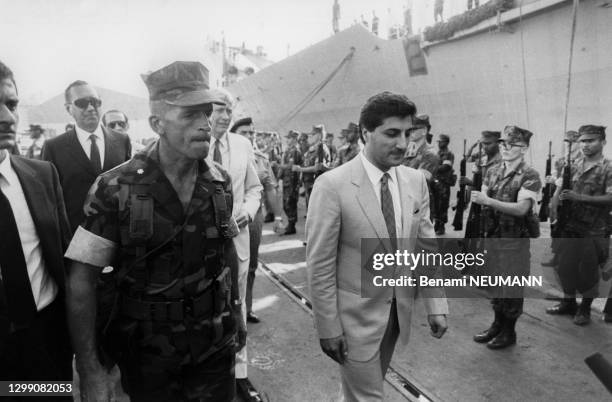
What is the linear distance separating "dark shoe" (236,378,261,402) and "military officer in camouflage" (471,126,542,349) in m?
2.11

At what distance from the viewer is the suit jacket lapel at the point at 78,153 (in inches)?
129

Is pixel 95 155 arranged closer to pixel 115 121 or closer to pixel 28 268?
pixel 28 268

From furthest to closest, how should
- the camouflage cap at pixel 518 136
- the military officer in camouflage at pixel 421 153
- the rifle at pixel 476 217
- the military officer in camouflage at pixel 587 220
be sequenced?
the military officer in camouflage at pixel 421 153, the rifle at pixel 476 217, the military officer in camouflage at pixel 587 220, the camouflage cap at pixel 518 136

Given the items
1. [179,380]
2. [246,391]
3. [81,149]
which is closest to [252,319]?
[246,391]

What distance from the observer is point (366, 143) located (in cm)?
220

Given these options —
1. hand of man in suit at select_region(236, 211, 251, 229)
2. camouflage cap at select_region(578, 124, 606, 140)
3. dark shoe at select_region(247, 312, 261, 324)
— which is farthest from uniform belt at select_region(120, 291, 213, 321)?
camouflage cap at select_region(578, 124, 606, 140)

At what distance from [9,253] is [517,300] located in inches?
145

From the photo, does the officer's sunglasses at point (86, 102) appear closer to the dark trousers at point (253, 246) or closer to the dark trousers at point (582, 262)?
the dark trousers at point (253, 246)

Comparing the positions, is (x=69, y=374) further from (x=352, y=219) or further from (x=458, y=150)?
(x=458, y=150)

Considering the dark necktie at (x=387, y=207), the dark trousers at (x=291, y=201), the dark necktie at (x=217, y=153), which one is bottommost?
the dark trousers at (x=291, y=201)

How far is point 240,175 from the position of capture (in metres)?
3.08

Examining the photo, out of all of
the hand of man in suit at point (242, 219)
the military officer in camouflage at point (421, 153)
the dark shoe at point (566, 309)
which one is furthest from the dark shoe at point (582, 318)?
the hand of man in suit at point (242, 219)

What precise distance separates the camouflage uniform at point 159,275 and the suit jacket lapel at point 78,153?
181cm

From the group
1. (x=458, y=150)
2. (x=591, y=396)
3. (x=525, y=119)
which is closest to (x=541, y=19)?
(x=525, y=119)
